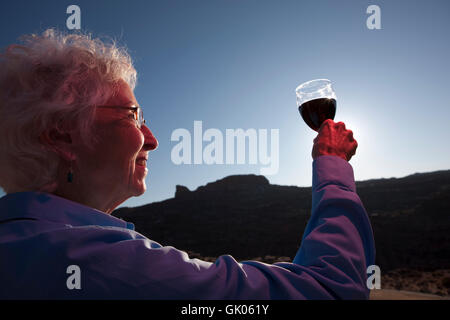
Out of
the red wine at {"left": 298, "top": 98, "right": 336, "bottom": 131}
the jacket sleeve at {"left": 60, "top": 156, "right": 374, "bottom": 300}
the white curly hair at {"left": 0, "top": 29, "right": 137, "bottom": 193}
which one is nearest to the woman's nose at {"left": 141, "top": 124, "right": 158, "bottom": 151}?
the white curly hair at {"left": 0, "top": 29, "right": 137, "bottom": 193}

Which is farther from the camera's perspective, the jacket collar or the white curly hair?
the white curly hair

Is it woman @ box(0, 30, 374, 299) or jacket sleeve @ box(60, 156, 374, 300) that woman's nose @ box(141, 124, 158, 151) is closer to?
woman @ box(0, 30, 374, 299)

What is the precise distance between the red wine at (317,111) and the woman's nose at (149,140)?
2.58 feet

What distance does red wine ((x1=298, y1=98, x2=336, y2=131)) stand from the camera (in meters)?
1.40

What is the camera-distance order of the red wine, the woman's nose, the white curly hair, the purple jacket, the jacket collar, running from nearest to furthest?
1. the purple jacket
2. the jacket collar
3. the white curly hair
4. the woman's nose
5. the red wine

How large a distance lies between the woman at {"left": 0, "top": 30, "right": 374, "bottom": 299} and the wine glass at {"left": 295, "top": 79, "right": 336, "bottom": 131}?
1.52 feet

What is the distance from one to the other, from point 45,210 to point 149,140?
53 cm

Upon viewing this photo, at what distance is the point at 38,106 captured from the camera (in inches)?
34.4

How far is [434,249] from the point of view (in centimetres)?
2288

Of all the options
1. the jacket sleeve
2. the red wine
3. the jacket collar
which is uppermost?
the red wine

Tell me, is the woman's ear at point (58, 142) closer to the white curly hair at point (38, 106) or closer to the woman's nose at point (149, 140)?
the white curly hair at point (38, 106)

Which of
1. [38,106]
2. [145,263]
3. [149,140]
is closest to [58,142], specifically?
A: [38,106]

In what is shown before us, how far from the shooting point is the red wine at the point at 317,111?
1.40 meters
